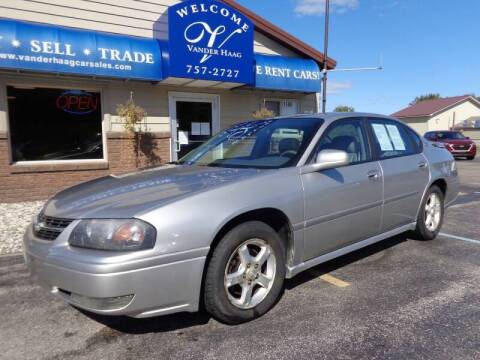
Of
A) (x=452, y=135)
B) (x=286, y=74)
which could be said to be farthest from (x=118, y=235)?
(x=452, y=135)

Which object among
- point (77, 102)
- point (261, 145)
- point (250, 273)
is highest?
point (77, 102)

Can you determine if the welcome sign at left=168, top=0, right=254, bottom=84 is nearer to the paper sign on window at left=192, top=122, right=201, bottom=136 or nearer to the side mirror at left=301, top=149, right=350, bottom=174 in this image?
→ the paper sign on window at left=192, top=122, right=201, bottom=136

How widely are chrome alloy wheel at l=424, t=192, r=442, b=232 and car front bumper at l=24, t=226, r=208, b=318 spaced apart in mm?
3403

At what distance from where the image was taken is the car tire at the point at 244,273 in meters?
2.67

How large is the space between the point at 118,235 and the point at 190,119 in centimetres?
788

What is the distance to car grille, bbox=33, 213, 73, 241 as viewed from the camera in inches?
105

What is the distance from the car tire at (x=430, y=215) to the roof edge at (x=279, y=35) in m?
7.01

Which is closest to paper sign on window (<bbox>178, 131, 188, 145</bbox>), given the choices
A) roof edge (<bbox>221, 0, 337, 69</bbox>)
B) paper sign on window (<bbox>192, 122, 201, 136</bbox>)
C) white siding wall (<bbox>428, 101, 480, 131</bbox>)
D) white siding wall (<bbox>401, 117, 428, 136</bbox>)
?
paper sign on window (<bbox>192, 122, 201, 136</bbox>)

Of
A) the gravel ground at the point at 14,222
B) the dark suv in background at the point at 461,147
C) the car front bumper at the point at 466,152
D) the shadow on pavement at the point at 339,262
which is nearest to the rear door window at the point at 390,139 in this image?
the shadow on pavement at the point at 339,262

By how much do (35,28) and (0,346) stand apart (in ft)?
20.5

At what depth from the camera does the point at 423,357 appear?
7.94ft

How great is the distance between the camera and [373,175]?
380 centimetres

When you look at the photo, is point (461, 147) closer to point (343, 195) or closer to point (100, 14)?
point (100, 14)

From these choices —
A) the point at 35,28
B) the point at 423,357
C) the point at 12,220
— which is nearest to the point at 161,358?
the point at 423,357
